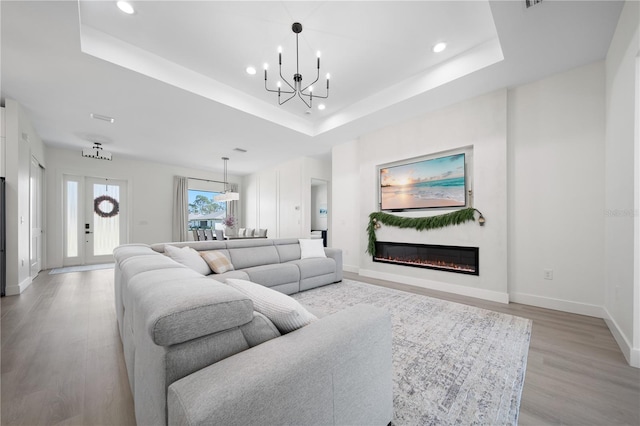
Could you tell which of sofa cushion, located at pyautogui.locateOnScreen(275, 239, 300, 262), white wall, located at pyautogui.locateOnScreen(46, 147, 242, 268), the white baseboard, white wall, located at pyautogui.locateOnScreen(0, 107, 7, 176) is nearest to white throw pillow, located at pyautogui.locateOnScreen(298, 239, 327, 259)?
sofa cushion, located at pyautogui.locateOnScreen(275, 239, 300, 262)

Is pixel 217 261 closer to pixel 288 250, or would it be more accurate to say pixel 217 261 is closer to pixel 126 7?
pixel 288 250

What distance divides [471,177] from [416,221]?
1021 millimetres

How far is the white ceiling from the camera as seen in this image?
7.64 ft

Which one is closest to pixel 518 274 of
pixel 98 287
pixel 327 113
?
pixel 327 113

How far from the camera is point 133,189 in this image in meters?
6.86

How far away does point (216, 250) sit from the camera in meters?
3.36

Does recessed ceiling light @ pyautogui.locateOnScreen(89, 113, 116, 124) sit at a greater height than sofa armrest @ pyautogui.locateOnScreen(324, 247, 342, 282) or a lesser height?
greater

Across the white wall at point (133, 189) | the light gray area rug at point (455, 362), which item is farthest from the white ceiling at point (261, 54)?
the light gray area rug at point (455, 362)

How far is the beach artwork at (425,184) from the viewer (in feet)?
12.3

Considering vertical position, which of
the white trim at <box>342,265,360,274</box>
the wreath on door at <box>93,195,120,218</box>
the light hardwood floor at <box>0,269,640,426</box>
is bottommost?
the white trim at <box>342,265,360,274</box>

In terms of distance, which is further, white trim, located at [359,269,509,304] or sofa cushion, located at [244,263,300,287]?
white trim, located at [359,269,509,304]

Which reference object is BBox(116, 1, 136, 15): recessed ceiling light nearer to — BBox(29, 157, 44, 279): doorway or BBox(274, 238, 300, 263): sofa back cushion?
BBox(274, 238, 300, 263): sofa back cushion

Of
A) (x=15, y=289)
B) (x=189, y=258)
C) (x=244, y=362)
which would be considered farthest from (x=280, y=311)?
(x=15, y=289)

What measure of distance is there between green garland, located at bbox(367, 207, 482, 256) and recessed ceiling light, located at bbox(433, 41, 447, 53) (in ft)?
6.87
